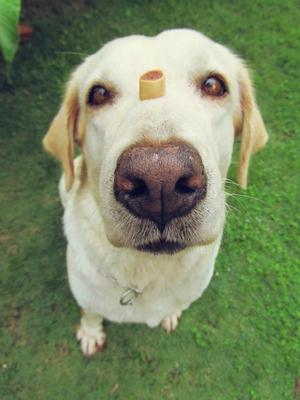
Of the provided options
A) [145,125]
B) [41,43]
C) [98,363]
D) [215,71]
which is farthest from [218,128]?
[41,43]

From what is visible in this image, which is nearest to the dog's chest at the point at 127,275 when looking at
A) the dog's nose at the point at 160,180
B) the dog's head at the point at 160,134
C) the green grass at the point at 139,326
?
the dog's head at the point at 160,134

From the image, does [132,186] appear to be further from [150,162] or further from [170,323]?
[170,323]

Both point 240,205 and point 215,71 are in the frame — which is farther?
point 240,205

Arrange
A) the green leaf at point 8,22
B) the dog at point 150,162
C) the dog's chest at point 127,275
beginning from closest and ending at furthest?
the dog at point 150,162, the dog's chest at point 127,275, the green leaf at point 8,22

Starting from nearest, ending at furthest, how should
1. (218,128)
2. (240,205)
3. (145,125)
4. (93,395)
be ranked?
(145,125) → (218,128) → (93,395) → (240,205)

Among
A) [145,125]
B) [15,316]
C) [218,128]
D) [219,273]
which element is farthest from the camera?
[219,273]

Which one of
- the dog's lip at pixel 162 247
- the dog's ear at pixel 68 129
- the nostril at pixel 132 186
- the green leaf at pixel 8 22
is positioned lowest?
the dog's lip at pixel 162 247

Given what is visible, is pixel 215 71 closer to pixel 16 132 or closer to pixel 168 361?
pixel 168 361

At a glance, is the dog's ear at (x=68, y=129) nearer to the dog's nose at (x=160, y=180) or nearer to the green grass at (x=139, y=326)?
the dog's nose at (x=160, y=180)

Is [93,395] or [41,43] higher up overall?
[41,43]
